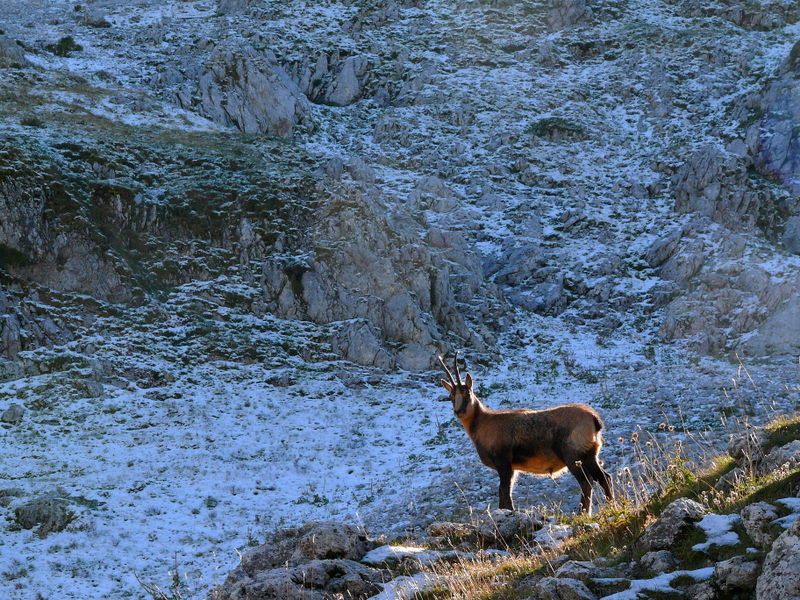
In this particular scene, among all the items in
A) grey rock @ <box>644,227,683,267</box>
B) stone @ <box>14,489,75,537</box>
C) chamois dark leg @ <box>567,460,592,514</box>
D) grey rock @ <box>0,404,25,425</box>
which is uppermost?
chamois dark leg @ <box>567,460,592,514</box>

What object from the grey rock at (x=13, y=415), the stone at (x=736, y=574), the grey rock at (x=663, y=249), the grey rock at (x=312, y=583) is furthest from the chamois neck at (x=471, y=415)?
the grey rock at (x=663, y=249)

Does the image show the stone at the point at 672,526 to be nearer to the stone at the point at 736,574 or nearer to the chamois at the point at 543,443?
the stone at the point at 736,574

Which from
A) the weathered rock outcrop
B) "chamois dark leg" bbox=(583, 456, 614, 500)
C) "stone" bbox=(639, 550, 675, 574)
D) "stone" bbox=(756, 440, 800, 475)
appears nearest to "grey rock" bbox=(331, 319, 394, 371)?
"chamois dark leg" bbox=(583, 456, 614, 500)

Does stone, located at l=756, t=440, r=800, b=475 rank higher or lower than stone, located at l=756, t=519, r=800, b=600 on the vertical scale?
lower

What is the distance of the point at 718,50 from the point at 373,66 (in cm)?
2251

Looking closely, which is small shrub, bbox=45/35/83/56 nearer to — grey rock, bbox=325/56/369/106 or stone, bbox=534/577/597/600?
grey rock, bbox=325/56/369/106

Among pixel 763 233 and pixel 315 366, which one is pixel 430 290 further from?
pixel 763 233

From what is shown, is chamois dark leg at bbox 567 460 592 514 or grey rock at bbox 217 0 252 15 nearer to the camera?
chamois dark leg at bbox 567 460 592 514

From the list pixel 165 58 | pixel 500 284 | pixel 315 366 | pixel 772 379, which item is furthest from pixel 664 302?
pixel 165 58

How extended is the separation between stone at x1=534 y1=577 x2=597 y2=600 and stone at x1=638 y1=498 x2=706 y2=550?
78 cm

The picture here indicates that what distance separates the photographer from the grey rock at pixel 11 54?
38.1m

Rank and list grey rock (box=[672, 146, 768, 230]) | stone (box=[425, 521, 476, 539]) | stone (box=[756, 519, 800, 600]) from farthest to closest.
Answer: grey rock (box=[672, 146, 768, 230]) < stone (box=[425, 521, 476, 539]) < stone (box=[756, 519, 800, 600])

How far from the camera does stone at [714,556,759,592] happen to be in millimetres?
4212

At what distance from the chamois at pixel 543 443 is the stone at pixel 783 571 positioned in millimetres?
5326
